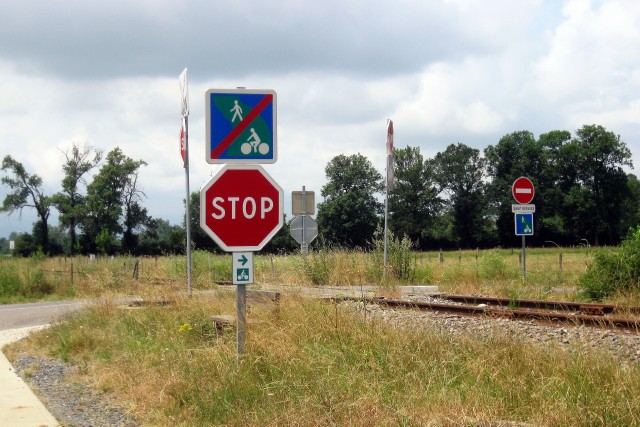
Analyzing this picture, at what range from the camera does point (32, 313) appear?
61.7 feet

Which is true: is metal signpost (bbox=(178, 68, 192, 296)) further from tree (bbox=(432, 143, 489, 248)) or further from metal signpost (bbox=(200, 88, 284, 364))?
tree (bbox=(432, 143, 489, 248))

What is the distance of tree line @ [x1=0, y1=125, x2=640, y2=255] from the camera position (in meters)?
82.2

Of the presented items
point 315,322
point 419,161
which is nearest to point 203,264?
point 315,322

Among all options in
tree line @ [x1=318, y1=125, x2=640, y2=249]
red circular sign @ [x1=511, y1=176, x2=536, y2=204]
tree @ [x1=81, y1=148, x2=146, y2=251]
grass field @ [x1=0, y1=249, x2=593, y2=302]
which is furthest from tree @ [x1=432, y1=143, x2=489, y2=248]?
red circular sign @ [x1=511, y1=176, x2=536, y2=204]

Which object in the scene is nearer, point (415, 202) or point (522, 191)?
point (522, 191)

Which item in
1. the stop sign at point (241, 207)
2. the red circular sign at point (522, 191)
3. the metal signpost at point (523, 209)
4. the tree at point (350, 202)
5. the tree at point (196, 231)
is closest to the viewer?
the stop sign at point (241, 207)

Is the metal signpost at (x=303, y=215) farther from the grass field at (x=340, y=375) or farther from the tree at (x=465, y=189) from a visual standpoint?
the tree at (x=465, y=189)

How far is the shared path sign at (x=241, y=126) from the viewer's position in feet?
21.9

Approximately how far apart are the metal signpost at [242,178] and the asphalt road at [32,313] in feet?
29.9

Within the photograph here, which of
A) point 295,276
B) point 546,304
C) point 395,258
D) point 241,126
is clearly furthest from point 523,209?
point 241,126

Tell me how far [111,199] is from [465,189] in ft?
145

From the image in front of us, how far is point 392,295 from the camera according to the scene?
14.7 metres

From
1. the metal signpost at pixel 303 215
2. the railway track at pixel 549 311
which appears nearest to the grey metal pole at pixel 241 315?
the railway track at pixel 549 311

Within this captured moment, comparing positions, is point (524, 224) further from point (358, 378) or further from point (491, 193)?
point (491, 193)
